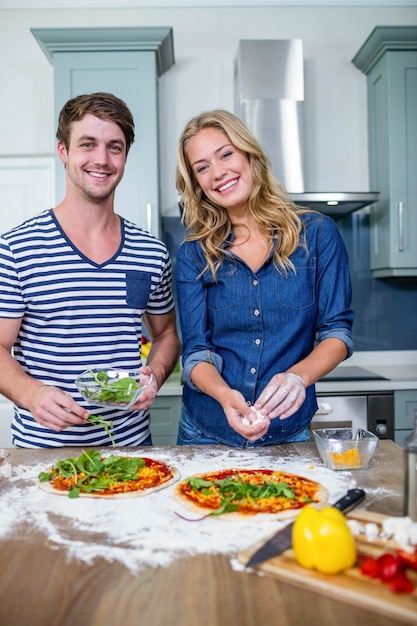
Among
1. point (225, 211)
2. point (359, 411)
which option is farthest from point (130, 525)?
point (359, 411)

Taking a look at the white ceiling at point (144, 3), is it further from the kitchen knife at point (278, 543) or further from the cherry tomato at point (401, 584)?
the cherry tomato at point (401, 584)

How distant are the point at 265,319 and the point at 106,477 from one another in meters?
0.68

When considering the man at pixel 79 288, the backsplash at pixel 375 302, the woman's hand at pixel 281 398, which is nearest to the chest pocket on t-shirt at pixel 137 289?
the man at pixel 79 288

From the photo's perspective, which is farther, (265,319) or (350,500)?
(265,319)

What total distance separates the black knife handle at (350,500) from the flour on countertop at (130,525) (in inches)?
2.6

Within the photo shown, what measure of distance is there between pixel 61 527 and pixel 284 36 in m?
3.39

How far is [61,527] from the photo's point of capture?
125 centimetres

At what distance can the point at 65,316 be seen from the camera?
6.18 ft

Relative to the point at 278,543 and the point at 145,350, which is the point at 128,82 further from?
the point at 278,543

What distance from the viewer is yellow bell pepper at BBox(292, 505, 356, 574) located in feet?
3.30

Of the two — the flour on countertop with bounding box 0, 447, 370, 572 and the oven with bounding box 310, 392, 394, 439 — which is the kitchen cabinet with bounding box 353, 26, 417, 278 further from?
the flour on countertop with bounding box 0, 447, 370, 572

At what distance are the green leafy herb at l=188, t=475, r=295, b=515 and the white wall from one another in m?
2.59

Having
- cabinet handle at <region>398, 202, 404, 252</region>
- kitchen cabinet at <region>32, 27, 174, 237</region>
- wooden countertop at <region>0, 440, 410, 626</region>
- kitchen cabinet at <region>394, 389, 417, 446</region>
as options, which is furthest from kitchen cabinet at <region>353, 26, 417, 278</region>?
wooden countertop at <region>0, 440, 410, 626</region>

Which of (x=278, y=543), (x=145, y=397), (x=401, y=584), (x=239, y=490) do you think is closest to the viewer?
(x=401, y=584)
